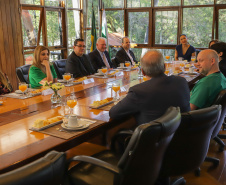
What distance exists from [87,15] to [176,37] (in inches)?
103

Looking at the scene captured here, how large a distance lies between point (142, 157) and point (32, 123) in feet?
3.13

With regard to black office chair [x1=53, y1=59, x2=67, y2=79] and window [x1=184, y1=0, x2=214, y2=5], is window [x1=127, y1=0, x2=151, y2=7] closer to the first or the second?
window [x1=184, y1=0, x2=214, y2=5]

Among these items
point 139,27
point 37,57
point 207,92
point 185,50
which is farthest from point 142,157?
point 139,27

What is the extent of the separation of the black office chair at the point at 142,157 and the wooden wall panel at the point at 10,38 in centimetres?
409

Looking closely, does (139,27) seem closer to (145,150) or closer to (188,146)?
(188,146)

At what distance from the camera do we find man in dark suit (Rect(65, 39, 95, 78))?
462 cm

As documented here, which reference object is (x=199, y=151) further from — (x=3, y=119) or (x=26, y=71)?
(x=26, y=71)

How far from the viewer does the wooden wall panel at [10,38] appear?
5.10 meters

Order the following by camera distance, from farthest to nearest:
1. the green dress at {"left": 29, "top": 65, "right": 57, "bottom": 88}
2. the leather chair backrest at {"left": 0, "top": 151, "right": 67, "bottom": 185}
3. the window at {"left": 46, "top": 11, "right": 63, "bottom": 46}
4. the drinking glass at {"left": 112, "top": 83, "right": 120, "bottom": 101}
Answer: the window at {"left": 46, "top": 11, "right": 63, "bottom": 46} < the green dress at {"left": 29, "top": 65, "right": 57, "bottom": 88} < the drinking glass at {"left": 112, "top": 83, "right": 120, "bottom": 101} < the leather chair backrest at {"left": 0, "top": 151, "right": 67, "bottom": 185}

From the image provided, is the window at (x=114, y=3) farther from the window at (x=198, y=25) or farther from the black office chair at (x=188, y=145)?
the black office chair at (x=188, y=145)

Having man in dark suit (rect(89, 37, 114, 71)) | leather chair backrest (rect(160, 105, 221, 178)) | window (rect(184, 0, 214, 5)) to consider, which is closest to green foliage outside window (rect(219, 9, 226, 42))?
window (rect(184, 0, 214, 5))

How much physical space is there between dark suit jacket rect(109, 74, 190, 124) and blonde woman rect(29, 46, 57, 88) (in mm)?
1954

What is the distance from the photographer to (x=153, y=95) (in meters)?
1.97

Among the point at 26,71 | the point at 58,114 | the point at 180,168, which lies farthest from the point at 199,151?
the point at 26,71
